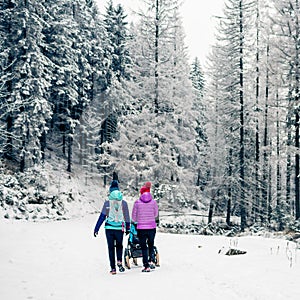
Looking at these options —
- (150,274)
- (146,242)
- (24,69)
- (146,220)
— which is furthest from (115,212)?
(24,69)

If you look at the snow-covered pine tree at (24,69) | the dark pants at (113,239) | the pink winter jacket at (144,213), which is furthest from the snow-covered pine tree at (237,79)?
the dark pants at (113,239)

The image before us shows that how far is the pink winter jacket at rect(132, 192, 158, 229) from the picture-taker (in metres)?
8.41

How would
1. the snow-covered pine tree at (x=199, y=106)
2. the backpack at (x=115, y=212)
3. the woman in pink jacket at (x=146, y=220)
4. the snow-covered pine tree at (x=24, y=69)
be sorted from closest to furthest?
1. the backpack at (x=115, y=212)
2. the woman in pink jacket at (x=146, y=220)
3. the snow-covered pine tree at (x=24, y=69)
4. the snow-covered pine tree at (x=199, y=106)

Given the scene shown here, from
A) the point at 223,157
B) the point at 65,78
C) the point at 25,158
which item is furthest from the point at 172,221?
the point at 65,78

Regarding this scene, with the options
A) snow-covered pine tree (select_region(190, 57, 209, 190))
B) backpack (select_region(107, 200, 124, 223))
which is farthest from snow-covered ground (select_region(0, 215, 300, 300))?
snow-covered pine tree (select_region(190, 57, 209, 190))

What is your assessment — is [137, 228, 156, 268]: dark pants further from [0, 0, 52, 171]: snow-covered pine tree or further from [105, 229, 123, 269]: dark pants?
[0, 0, 52, 171]: snow-covered pine tree

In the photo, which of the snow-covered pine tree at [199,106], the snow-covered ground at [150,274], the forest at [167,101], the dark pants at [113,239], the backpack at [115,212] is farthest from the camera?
the snow-covered pine tree at [199,106]

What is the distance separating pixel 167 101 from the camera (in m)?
21.1

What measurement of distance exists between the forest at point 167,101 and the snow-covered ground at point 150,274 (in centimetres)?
742

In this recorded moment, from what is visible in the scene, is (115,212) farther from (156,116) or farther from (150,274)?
(156,116)

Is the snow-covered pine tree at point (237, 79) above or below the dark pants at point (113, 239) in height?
above

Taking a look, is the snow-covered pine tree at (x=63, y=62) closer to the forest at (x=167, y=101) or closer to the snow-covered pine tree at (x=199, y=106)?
the forest at (x=167, y=101)

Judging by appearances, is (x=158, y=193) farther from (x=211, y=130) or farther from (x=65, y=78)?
(x=65, y=78)

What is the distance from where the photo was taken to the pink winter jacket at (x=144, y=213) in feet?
27.6
